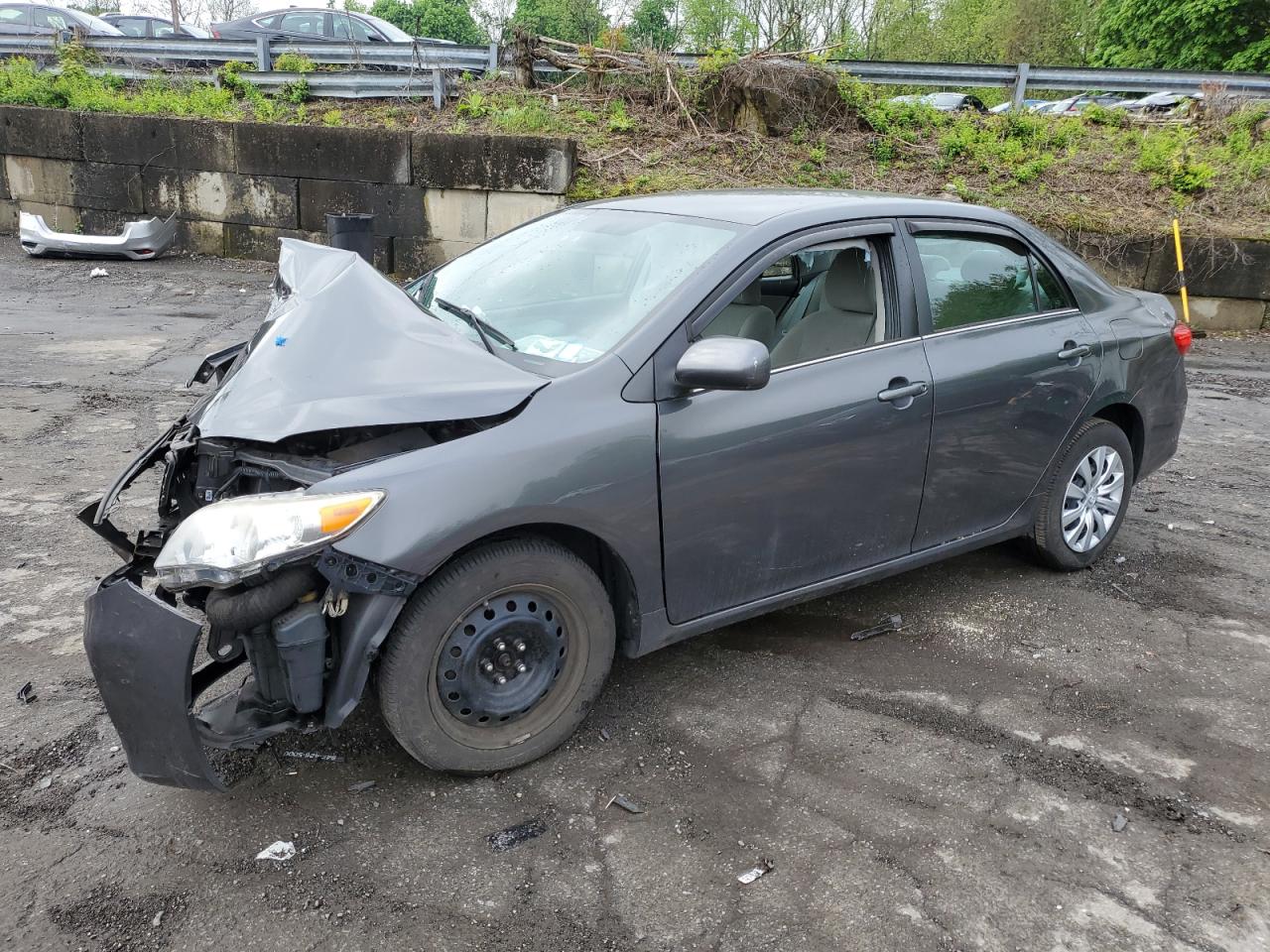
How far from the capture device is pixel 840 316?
370cm

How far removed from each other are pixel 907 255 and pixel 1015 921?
2.35 meters

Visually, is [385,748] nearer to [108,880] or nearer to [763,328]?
[108,880]

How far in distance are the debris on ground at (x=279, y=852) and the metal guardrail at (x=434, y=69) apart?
12061mm

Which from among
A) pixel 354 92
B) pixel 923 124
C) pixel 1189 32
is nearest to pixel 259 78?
pixel 354 92

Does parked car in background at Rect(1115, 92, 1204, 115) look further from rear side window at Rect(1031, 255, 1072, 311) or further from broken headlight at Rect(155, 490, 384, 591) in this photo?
broken headlight at Rect(155, 490, 384, 591)

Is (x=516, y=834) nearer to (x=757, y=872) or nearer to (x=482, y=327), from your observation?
(x=757, y=872)

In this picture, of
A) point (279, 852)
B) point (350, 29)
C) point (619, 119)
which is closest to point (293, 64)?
point (619, 119)

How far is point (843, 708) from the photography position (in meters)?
3.45

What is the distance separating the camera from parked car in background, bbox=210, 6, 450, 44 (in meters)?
17.8

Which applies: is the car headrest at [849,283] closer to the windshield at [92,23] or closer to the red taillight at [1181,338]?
the red taillight at [1181,338]

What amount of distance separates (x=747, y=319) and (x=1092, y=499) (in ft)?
6.97

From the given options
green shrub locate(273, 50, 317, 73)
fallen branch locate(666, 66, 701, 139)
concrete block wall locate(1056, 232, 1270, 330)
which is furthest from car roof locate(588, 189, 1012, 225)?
green shrub locate(273, 50, 317, 73)

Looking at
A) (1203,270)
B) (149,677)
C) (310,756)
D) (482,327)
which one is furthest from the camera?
(1203,270)

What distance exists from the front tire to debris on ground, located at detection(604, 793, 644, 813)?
282 millimetres
